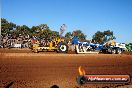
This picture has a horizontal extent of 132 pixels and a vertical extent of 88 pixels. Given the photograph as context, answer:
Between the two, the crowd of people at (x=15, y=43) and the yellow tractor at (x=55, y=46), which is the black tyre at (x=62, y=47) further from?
the crowd of people at (x=15, y=43)

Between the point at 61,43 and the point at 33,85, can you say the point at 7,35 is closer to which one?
the point at 61,43

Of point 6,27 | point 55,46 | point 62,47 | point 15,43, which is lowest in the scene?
point 62,47

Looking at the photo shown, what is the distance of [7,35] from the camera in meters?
72.0

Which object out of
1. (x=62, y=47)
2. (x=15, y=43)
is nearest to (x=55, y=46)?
(x=62, y=47)

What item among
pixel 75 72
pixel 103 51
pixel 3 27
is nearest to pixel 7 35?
pixel 3 27

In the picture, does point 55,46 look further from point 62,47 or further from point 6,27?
point 6,27

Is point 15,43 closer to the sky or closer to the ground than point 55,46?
closer to the sky

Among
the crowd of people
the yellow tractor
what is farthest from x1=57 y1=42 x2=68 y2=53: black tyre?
the crowd of people

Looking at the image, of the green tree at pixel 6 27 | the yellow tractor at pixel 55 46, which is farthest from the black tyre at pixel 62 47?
the green tree at pixel 6 27

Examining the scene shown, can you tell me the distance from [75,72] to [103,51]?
1404 cm

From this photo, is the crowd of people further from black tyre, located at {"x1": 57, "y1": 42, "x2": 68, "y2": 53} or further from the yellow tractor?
black tyre, located at {"x1": 57, "y1": 42, "x2": 68, "y2": 53}

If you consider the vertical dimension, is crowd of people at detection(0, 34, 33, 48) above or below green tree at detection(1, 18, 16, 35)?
below

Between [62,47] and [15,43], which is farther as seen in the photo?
[15,43]

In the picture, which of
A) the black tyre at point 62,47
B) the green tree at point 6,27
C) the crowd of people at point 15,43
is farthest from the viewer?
the green tree at point 6,27
